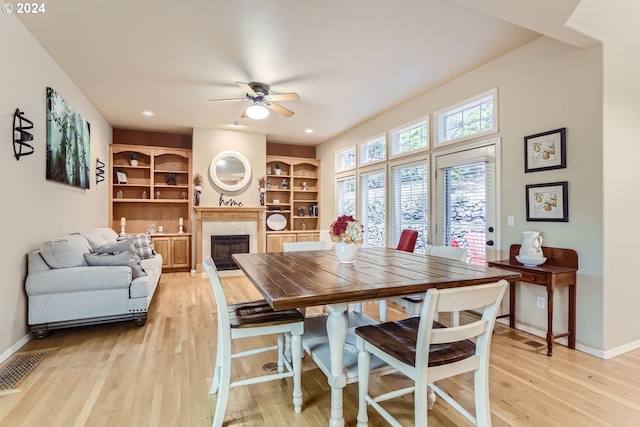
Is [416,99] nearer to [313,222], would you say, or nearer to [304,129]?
[304,129]

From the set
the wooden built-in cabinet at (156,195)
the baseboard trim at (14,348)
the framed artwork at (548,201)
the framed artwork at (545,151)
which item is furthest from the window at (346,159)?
the baseboard trim at (14,348)

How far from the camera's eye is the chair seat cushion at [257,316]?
1845 millimetres

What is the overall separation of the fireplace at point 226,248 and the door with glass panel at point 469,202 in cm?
386

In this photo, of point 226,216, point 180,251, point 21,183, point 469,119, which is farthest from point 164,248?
point 469,119

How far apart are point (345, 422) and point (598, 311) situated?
7.77 ft

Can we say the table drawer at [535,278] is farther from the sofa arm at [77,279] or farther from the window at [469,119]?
the sofa arm at [77,279]

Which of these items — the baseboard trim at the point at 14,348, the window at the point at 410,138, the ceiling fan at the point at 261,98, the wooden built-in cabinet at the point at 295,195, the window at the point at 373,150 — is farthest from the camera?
the wooden built-in cabinet at the point at 295,195

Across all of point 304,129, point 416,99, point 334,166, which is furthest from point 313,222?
point 416,99

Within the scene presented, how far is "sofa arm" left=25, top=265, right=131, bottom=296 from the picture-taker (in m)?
2.84

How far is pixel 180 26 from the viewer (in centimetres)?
277

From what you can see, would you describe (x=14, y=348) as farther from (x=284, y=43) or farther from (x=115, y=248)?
(x=284, y=43)

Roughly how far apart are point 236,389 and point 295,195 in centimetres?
588

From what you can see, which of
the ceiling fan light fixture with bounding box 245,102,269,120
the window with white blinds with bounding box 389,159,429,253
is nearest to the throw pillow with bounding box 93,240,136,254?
the ceiling fan light fixture with bounding box 245,102,269,120

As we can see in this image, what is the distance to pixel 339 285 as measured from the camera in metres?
1.60
